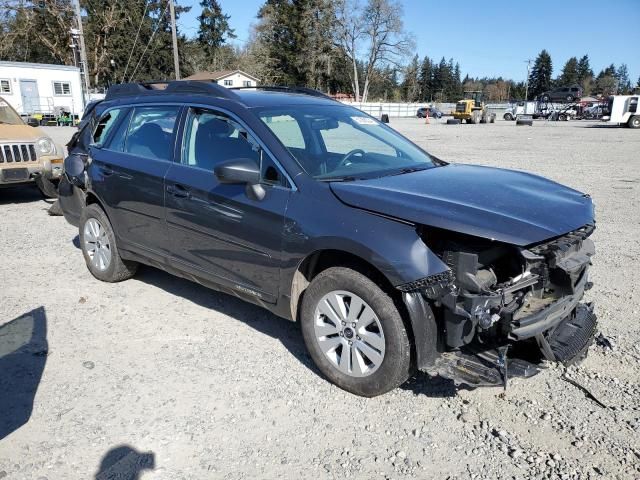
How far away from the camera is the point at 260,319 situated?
14.7 ft

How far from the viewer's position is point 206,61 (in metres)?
81.7

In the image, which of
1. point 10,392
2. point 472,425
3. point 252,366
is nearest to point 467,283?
point 472,425

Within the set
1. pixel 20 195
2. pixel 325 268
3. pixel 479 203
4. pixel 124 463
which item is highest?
pixel 479 203

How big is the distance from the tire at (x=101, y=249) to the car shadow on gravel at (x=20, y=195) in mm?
5110

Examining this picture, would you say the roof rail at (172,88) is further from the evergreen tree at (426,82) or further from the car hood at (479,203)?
the evergreen tree at (426,82)

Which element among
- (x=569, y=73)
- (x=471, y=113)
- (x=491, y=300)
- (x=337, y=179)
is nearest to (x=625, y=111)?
(x=471, y=113)

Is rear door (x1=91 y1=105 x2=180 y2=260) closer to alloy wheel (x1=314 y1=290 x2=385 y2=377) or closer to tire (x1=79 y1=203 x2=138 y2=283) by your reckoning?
tire (x1=79 y1=203 x2=138 y2=283)

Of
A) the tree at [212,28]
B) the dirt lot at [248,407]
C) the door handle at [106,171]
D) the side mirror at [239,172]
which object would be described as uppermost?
the tree at [212,28]

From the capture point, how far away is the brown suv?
338 inches

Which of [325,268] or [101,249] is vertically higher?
[325,268]

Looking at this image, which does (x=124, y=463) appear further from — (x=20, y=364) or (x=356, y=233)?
(x=356, y=233)

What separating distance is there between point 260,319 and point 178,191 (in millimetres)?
1291

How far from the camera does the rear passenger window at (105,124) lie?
508cm

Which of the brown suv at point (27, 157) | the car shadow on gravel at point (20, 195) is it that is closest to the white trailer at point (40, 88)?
the car shadow on gravel at point (20, 195)
